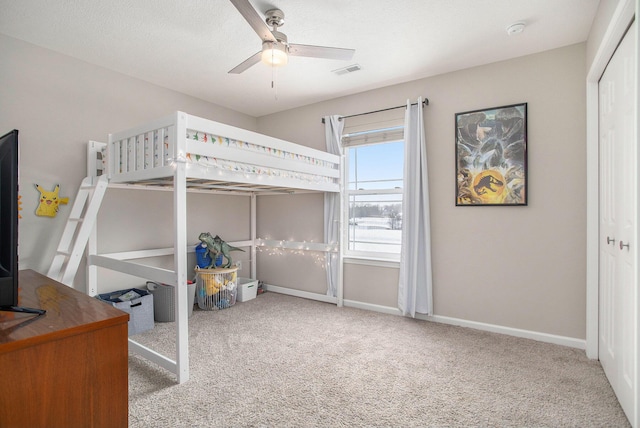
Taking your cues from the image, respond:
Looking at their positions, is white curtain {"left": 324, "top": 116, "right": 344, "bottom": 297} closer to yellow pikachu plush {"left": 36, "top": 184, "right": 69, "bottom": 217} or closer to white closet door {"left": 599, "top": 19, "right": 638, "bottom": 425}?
white closet door {"left": 599, "top": 19, "right": 638, "bottom": 425}

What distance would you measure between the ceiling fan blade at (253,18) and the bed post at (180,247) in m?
0.69

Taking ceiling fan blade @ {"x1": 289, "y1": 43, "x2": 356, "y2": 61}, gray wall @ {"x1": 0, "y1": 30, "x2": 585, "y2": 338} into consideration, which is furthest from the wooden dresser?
gray wall @ {"x1": 0, "y1": 30, "x2": 585, "y2": 338}

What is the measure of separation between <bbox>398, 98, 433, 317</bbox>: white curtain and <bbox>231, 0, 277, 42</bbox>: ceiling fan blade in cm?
169

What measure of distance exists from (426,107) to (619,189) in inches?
67.2

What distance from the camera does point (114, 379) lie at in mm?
1069

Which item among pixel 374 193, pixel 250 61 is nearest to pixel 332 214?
pixel 374 193

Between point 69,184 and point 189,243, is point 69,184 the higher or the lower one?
the higher one

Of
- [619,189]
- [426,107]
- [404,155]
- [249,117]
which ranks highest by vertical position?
[249,117]

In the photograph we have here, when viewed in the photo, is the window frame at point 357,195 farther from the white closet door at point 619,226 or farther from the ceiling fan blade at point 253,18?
the ceiling fan blade at point 253,18

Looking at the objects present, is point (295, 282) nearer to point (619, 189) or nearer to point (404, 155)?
point (404, 155)

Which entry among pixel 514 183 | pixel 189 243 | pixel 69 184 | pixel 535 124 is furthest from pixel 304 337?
pixel 535 124

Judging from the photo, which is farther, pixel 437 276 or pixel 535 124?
pixel 437 276

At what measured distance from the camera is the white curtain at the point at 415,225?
3.11 m

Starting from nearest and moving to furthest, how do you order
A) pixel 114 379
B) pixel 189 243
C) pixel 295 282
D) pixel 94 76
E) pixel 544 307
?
pixel 114 379 < pixel 544 307 < pixel 94 76 < pixel 189 243 < pixel 295 282
